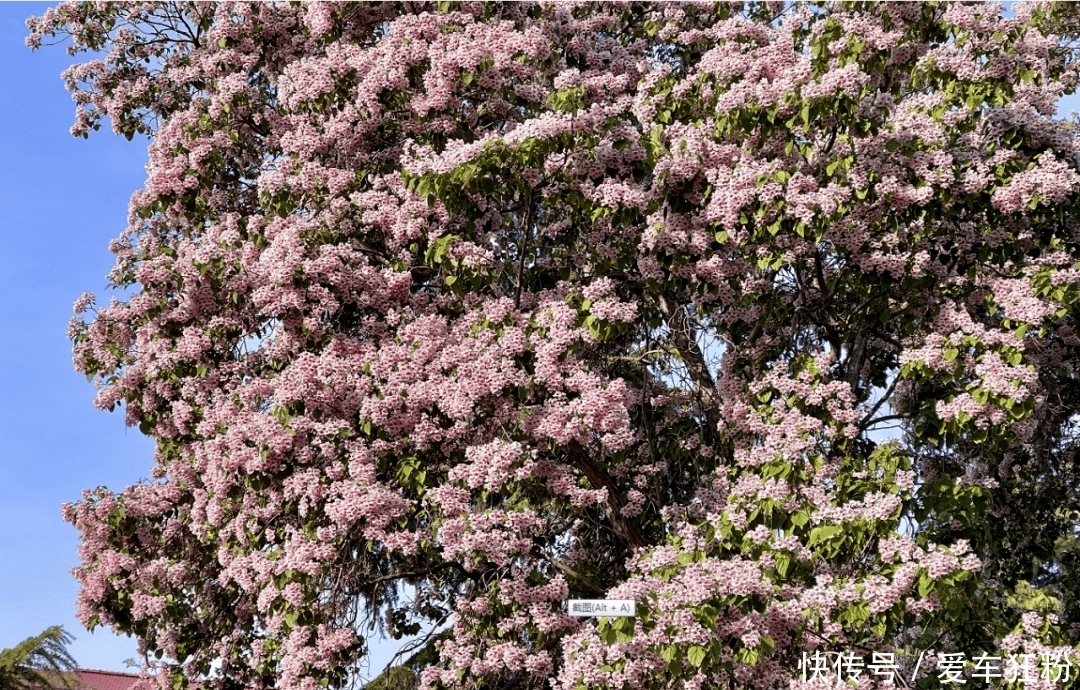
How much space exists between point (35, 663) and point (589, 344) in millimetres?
7950

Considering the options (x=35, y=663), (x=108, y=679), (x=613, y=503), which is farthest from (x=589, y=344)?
(x=108, y=679)

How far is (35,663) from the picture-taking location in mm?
14188

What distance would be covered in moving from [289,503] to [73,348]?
4.06m

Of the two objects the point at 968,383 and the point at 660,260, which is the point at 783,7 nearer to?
the point at 660,260

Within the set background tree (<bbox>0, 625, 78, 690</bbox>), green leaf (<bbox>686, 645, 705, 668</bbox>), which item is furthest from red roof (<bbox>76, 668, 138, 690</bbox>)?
green leaf (<bbox>686, 645, 705, 668</bbox>)

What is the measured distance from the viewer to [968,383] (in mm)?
10641

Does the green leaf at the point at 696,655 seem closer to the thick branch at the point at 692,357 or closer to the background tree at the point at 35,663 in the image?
the thick branch at the point at 692,357

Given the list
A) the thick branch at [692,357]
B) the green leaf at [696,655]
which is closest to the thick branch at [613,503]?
the thick branch at [692,357]

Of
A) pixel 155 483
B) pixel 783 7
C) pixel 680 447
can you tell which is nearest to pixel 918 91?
pixel 783 7

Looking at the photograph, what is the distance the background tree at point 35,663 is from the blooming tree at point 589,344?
1996 millimetres

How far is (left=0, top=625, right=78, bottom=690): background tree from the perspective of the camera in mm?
13820

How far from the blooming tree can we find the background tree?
2.00 m

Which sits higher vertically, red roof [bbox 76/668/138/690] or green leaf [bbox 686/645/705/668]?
red roof [bbox 76/668/138/690]

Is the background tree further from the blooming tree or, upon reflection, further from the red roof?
the red roof
